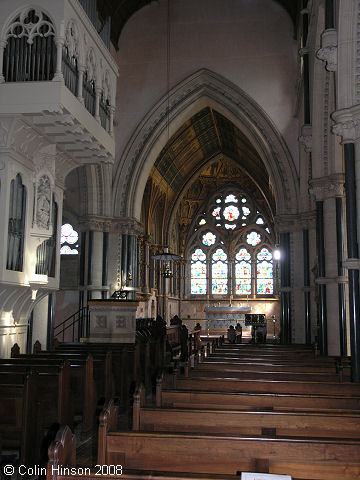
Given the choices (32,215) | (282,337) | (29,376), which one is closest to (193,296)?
(282,337)

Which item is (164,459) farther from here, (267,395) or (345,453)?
(267,395)

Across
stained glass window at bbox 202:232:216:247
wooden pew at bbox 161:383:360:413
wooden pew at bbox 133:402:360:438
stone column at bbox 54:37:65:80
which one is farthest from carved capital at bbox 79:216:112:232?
stained glass window at bbox 202:232:216:247

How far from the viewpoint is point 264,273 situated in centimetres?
2952

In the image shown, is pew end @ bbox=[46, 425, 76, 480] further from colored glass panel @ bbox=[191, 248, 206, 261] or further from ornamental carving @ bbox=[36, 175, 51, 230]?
colored glass panel @ bbox=[191, 248, 206, 261]

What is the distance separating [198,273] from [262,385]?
24969mm

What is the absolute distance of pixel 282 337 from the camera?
1602 cm

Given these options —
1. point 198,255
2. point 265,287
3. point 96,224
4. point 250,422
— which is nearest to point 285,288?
point 96,224

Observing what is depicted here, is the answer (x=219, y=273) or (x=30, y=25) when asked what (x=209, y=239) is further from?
(x=30, y=25)

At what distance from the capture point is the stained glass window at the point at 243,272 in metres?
29.5

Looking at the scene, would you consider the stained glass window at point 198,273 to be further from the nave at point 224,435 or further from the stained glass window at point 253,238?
the nave at point 224,435

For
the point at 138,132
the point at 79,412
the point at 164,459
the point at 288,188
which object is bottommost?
the point at 79,412

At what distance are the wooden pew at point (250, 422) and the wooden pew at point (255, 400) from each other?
56 centimetres

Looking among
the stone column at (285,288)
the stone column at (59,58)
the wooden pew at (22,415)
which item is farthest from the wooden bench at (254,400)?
the stone column at (285,288)

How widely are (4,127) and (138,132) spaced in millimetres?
10243
